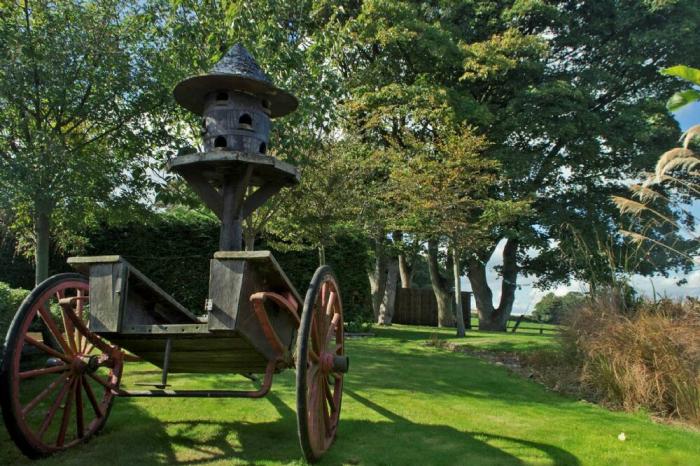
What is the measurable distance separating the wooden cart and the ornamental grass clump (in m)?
3.79

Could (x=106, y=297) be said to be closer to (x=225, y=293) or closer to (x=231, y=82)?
(x=225, y=293)

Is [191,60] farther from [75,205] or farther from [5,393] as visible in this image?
[5,393]

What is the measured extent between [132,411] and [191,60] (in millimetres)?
6049

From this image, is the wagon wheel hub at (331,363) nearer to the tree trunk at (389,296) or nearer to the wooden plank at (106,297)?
the wooden plank at (106,297)

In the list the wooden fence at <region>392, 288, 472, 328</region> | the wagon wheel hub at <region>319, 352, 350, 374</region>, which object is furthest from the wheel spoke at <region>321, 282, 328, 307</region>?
the wooden fence at <region>392, 288, 472, 328</region>

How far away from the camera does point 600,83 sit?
804 inches

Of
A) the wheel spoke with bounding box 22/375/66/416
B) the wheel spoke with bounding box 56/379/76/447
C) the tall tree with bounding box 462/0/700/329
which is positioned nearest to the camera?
the wheel spoke with bounding box 22/375/66/416

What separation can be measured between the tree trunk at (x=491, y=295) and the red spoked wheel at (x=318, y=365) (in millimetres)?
19472

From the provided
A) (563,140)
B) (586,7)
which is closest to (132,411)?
(563,140)

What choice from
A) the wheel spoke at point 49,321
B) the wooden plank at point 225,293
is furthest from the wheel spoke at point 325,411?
the wheel spoke at point 49,321

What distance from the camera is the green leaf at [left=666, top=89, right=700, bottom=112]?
694 centimetres

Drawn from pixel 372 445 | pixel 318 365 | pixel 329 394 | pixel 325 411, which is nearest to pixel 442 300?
pixel 372 445

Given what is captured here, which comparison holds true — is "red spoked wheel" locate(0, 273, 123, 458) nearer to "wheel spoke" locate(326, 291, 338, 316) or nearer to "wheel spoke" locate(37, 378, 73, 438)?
"wheel spoke" locate(37, 378, 73, 438)

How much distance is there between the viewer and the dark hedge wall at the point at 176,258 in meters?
14.0
